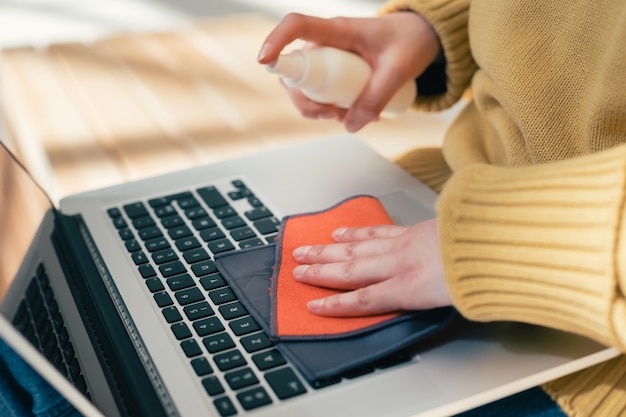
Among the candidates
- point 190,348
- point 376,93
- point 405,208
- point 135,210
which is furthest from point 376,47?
point 190,348

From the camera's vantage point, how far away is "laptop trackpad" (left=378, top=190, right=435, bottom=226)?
638mm

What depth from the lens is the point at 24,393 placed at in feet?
1.68

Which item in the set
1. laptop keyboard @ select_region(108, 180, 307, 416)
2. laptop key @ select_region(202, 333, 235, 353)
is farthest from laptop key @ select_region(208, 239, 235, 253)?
laptop key @ select_region(202, 333, 235, 353)

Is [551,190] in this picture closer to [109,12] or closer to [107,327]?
[107,327]

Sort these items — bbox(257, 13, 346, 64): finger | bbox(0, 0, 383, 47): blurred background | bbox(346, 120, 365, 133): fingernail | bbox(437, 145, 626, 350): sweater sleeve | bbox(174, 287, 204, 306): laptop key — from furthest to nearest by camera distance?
bbox(0, 0, 383, 47): blurred background, bbox(346, 120, 365, 133): fingernail, bbox(257, 13, 346, 64): finger, bbox(174, 287, 204, 306): laptop key, bbox(437, 145, 626, 350): sweater sleeve

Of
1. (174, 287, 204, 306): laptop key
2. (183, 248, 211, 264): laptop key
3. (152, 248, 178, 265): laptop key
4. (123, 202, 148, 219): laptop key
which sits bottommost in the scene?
(123, 202, 148, 219): laptop key

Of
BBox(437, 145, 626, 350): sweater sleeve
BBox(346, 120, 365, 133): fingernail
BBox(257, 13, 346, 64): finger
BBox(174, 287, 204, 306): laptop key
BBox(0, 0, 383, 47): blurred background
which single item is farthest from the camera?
BBox(0, 0, 383, 47): blurred background

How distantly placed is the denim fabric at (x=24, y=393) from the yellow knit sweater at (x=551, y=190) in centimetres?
26

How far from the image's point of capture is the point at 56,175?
0.78 metres

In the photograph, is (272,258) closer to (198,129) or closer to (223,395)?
(223,395)

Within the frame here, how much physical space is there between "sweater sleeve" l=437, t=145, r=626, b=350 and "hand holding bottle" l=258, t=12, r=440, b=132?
0.25m

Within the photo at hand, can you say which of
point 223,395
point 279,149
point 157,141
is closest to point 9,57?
point 157,141

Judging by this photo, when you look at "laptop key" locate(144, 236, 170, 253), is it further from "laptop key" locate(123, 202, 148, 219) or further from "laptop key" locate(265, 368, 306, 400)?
"laptop key" locate(265, 368, 306, 400)

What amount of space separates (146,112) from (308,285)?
46cm
